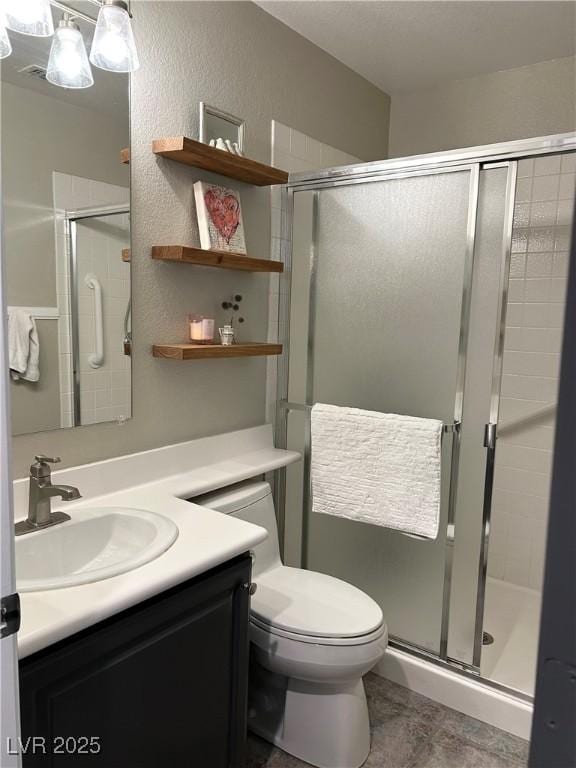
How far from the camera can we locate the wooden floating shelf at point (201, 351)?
185 cm

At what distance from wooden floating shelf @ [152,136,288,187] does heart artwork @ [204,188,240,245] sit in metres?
0.08

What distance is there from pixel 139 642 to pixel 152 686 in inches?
4.8

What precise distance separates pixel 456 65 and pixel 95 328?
2.02 m

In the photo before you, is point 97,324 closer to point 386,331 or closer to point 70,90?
point 70,90

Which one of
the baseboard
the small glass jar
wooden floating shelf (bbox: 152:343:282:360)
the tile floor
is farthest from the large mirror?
the baseboard

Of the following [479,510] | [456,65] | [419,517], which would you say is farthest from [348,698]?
[456,65]

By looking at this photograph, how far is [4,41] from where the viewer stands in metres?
1.42

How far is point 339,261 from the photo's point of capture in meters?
2.24

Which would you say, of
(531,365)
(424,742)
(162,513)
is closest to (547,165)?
(531,365)

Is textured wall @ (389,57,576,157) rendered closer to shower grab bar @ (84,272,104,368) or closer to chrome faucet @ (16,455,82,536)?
shower grab bar @ (84,272,104,368)

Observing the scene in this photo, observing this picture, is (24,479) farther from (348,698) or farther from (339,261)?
(339,261)

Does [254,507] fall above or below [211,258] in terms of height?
below

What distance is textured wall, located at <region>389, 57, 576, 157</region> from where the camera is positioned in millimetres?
2514

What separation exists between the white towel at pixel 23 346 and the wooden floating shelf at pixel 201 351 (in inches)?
16.2
